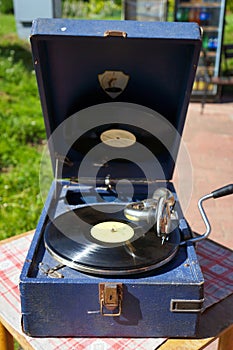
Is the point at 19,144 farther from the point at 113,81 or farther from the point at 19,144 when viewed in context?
the point at 113,81

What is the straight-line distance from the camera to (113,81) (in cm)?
178

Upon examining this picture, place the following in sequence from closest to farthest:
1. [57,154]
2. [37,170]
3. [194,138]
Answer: [57,154] → [37,170] → [194,138]

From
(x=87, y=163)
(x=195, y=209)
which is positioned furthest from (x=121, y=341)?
(x=195, y=209)

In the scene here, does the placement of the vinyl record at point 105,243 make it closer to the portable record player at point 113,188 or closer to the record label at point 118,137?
the portable record player at point 113,188

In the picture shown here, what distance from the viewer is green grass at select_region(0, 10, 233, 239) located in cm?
324

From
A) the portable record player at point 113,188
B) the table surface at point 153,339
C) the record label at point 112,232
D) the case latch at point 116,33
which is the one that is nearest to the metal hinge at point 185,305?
the portable record player at point 113,188

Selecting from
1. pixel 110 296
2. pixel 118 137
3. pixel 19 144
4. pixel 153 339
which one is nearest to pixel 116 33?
pixel 118 137

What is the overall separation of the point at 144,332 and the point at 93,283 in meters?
0.22

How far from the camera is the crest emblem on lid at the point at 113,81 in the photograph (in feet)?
5.79

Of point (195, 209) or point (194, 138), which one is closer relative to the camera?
point (195, 209)

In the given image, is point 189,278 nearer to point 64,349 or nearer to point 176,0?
point 64,349

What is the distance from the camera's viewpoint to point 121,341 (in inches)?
51.0

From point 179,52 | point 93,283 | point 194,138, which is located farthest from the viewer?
point 194,138

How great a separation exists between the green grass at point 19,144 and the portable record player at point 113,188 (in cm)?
135
